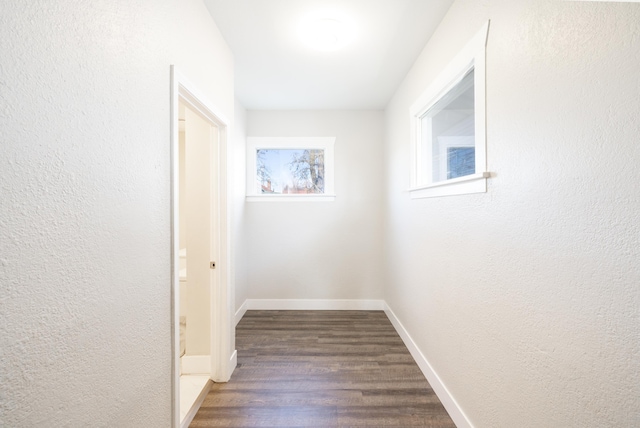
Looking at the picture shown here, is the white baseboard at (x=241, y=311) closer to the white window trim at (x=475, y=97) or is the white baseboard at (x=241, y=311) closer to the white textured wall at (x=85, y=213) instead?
the white textured wall at (x=85, y=213)

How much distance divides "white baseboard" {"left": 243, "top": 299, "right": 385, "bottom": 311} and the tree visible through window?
1425 millimetres

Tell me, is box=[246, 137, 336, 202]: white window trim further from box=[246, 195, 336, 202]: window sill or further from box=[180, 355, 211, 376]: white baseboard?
box=[180, 355, 211, 376]: white baseboard

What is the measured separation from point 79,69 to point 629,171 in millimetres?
1551

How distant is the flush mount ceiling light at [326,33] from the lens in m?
1.94

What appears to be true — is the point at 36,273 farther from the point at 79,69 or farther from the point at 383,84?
the point at 383,84

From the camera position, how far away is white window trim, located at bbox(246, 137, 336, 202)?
373 cm

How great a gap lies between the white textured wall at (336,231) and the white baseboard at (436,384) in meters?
0.98

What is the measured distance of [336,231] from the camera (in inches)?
148

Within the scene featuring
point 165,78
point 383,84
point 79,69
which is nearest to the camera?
point 79,69

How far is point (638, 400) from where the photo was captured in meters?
0.77

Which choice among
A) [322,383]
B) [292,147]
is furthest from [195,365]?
[292,147]

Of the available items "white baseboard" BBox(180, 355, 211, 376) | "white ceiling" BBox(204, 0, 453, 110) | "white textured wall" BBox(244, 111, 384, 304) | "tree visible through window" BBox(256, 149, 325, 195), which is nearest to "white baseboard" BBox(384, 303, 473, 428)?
"white textured wall" BBox(244, 111, 384, 304)

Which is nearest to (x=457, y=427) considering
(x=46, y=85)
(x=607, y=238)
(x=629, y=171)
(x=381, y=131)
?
(x=607, y=238)

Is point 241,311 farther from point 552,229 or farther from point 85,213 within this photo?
point 552,229
